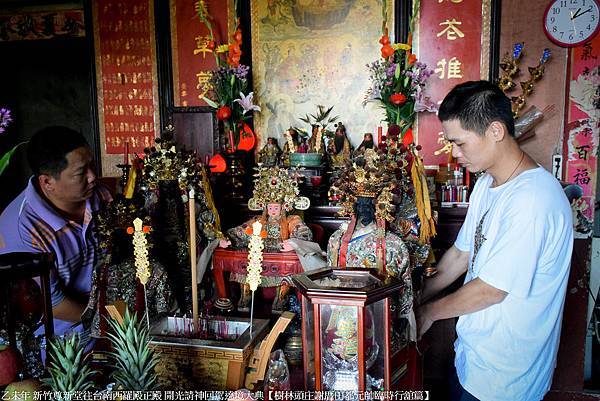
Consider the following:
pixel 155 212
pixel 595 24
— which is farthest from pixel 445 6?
pixel 155 212

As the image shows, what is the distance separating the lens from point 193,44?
16.1 ft

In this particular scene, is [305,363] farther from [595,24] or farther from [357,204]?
[595,24]

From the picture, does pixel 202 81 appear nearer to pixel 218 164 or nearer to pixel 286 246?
pixel 218 164

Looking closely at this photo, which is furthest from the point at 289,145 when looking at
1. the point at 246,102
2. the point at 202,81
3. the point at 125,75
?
the point at 125,75

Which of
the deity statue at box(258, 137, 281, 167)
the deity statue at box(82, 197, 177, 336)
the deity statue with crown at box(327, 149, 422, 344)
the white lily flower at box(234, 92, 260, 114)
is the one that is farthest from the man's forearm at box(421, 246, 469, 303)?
the white lily flower at box(234, 92, 260, 114)

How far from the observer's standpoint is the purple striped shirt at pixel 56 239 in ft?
6.56

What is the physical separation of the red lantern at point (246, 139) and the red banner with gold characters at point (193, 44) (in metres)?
0.65

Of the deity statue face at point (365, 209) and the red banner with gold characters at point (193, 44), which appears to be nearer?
the deity statue face at point (365, 209)

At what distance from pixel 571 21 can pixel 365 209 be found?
2939 millimetres

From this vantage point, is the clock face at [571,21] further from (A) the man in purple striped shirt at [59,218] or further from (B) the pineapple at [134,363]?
(B) the pineapple at [134,363]

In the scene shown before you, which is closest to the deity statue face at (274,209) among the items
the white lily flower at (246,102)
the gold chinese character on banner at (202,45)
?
the white lily flower at (246,102)

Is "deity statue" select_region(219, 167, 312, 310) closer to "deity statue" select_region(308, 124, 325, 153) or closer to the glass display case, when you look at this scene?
the glass display case

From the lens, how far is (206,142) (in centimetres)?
476

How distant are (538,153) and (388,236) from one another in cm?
252
